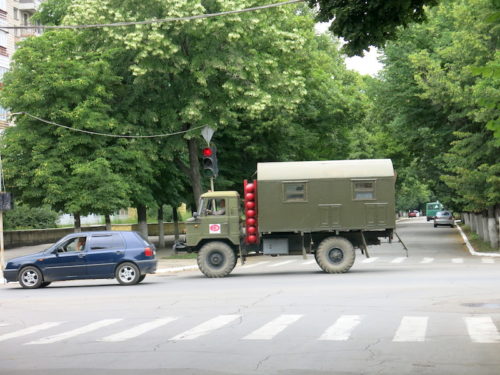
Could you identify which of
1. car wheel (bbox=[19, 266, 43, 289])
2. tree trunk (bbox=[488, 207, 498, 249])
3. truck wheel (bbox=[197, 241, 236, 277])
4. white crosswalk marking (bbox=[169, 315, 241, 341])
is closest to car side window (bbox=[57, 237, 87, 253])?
car wheel (bbox=[19, 266, 43, 289])

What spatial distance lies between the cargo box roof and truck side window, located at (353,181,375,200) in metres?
0.21

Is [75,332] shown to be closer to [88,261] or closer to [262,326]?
[262,326]

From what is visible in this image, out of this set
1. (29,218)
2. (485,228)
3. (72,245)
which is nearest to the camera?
(72,245)

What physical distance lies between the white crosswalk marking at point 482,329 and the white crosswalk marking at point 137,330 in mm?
5051

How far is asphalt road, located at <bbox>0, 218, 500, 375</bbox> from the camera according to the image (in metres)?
10.9

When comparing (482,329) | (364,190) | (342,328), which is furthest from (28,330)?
(364,190)

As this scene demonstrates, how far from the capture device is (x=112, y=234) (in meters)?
25.8

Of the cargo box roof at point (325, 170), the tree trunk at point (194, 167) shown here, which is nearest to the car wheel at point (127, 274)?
the cargo box roof at point (325, 170)

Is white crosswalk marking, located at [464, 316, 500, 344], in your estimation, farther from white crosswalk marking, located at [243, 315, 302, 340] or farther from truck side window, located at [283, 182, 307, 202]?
truck side window, located at [283, 182, 307, 202]

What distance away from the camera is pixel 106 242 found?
25.7 m

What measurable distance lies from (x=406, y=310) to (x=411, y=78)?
3258 cm

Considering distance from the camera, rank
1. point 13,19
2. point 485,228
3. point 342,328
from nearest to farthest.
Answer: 1. point 342,328
2. point 485,228
3. point 13,19

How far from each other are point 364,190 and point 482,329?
1385cm

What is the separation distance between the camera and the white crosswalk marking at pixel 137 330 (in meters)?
13.8
